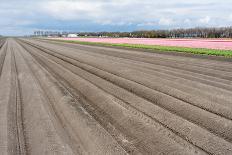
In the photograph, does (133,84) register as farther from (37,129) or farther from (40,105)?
(37,129)

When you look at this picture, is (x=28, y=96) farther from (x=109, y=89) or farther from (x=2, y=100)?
(x=109, y=89)

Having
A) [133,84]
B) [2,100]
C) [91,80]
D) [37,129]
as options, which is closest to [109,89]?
[133,84]

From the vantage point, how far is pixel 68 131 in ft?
27.9

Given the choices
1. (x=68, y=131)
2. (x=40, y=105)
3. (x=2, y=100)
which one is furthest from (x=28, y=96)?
(x=68, y=131)

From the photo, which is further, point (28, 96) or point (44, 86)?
point (44, 86)

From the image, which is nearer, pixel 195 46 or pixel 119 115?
pixel 119 115

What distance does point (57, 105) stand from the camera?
11508mm

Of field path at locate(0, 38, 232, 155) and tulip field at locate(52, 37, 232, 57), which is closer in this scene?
field path at locate(0, 38, 232, 155)

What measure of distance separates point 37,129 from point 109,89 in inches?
219

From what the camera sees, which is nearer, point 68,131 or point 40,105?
point 68,131

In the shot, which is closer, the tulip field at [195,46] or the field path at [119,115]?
the field path at [119,115]

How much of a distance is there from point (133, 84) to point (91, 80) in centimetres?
266

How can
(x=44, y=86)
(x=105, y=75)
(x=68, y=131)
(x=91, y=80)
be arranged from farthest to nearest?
1. (x=105, y=75)
2. (x=91, y=80)
3. (x=44, y=86)
4. (x=68, y=131)

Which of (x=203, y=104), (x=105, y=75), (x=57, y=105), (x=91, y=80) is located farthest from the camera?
(x=105, y=75)
